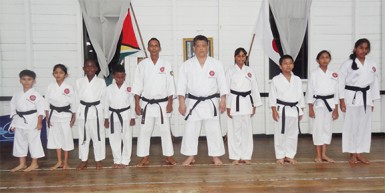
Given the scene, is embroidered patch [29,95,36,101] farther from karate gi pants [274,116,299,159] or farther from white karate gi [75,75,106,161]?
karate gi pants [274,116,299,159]

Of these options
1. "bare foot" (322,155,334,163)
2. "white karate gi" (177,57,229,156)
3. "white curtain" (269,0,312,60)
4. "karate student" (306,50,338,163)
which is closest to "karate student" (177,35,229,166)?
"white karate gi" (177,57,229,156)

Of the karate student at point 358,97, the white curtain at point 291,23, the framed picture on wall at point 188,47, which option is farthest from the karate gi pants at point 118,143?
the white curtain at point 291,23

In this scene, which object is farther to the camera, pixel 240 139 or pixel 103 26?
pixel 103 26

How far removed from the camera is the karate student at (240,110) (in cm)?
427

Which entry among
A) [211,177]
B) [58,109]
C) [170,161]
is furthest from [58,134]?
[211,177]

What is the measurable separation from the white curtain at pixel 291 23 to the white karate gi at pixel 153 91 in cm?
234

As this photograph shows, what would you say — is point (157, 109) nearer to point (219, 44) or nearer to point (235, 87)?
point (235, 87)

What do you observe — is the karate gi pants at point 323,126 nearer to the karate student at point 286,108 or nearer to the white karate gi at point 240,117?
the karate student at point 286,108

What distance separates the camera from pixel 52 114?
13.7ft

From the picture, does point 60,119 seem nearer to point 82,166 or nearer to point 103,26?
point 82,166

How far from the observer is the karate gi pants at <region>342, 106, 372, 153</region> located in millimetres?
4215

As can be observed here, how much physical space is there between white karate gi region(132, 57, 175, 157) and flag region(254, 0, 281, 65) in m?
2.06

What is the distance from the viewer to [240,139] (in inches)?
169

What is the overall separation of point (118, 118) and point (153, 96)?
471 mm
